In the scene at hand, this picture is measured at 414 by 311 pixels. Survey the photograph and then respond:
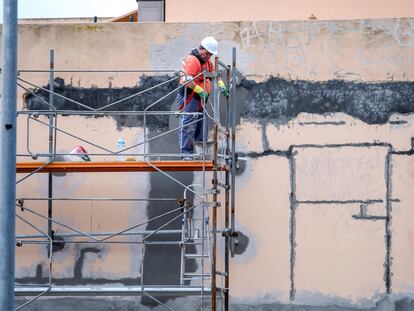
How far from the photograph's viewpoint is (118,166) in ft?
32.6

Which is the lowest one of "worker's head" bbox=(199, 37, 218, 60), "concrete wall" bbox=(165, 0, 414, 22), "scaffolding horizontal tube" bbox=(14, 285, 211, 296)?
"scaffolding horizontal tube" bbox=(14, 285, 211, 296)

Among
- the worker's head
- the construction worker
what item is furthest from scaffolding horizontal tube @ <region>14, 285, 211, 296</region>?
the worker's head

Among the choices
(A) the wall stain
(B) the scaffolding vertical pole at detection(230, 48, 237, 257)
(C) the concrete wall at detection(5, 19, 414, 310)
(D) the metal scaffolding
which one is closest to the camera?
(D) the metal scaffolding

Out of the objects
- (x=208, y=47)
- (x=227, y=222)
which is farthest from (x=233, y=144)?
(x=208, y=47)

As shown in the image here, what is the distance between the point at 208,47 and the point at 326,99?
165cm

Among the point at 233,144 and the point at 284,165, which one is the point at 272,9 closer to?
the point at 284,165

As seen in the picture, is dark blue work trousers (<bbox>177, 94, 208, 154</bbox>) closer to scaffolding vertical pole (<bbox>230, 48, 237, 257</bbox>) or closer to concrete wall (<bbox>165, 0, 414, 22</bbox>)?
scaffolding vertical pole (<bbox>230, 48, 237, 257</bbox>)

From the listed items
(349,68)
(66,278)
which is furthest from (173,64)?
(66,278)

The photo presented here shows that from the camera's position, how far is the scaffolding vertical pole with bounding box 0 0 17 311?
7594 mm

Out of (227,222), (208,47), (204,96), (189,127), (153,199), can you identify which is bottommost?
(227,222)

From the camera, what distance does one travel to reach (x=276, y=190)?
10.9 m

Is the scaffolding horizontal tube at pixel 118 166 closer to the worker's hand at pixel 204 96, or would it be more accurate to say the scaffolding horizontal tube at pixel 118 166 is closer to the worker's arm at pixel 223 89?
the worker's hand at pixel 204 96

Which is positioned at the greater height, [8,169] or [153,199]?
[8,169]

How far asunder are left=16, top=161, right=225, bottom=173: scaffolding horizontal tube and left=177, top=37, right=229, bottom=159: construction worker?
52 cm
